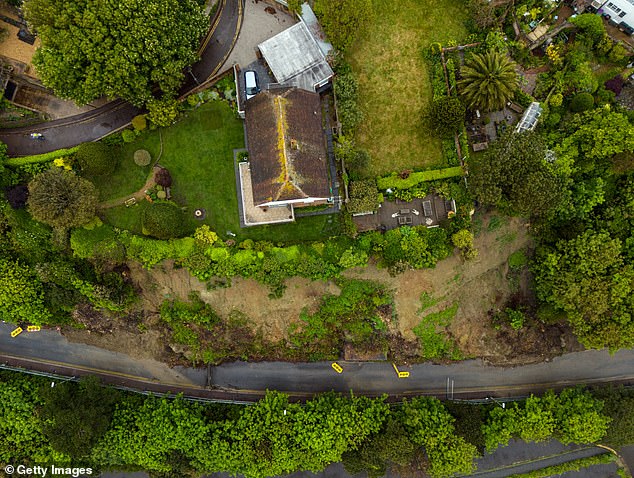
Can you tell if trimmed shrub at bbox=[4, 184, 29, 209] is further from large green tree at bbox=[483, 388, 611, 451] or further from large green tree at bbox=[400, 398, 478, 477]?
large green tree at bbox=[483, 388, 611, 451]

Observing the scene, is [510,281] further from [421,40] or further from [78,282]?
[78,282]

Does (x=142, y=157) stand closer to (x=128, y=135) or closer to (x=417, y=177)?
(x=128, y=135)

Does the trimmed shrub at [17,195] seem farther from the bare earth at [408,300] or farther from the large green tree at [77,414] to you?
the large green tree at [77,414]

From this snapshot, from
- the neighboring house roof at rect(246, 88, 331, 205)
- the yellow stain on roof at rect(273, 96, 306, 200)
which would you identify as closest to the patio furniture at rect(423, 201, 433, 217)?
the neighboring house roof at rect(246, 88, 331, 205)

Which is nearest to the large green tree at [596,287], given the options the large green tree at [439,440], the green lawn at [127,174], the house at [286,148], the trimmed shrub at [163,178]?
the large green tree at [439,440]

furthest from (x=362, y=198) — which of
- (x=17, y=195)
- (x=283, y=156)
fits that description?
(x=17, y=195)

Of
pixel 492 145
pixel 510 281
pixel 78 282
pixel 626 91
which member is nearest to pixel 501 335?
pixel 510 281
